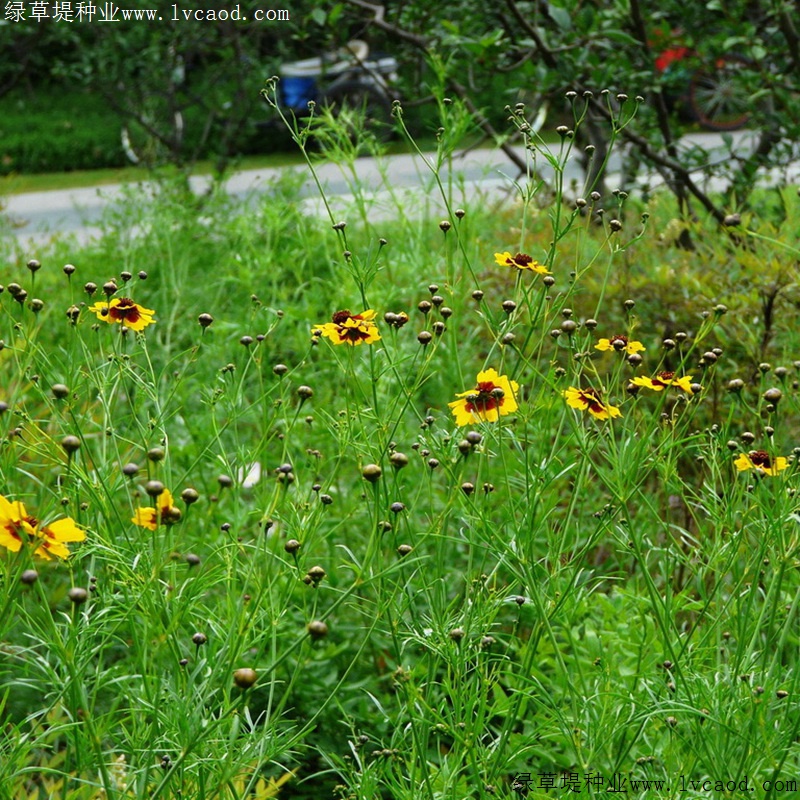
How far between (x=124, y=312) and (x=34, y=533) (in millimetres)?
769

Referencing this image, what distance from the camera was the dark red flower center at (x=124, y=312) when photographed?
1882 mm

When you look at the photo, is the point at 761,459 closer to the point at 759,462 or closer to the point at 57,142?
the point at 759,462

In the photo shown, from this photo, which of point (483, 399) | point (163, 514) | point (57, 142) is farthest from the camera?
point (57, 142)

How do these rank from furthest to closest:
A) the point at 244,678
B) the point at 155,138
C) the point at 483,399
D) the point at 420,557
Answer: the point at 155,138 → the point at 483,399 → the point at 420,557 → the point at 244,678

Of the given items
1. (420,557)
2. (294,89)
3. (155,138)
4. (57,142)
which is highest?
(420,557)

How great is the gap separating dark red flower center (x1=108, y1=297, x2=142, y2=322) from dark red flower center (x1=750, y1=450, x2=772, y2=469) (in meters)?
1.10

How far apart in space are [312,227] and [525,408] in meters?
3.27

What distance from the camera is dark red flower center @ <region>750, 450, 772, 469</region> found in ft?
5.43

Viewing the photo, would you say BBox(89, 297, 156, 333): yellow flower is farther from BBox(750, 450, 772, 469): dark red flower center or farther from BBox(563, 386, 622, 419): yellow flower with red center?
BBox(750, 450, 772, 469): dark red flower center

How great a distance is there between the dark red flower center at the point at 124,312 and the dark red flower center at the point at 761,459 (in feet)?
3.61

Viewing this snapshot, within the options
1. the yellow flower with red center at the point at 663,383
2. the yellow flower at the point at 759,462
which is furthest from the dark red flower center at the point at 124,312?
the yellow flower at the point at 759,462

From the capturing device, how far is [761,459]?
1.67 m

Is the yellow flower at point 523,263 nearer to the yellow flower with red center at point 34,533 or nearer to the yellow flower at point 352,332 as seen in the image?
the yellow flower at point 352,332

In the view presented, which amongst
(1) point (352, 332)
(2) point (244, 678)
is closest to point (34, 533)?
(2) point (244, 678)
